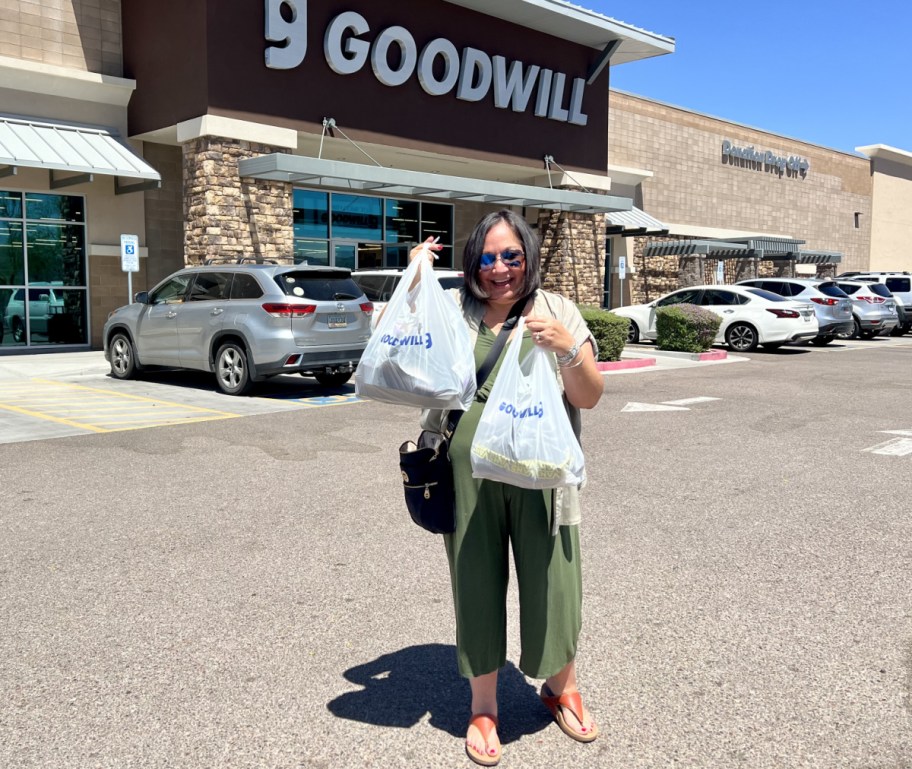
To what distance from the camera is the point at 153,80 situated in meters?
17.7

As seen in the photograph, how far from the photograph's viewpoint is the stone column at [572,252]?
81.2ft

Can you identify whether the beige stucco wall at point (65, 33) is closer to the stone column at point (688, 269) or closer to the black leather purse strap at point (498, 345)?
the black leather purse strap at point (498, 345)

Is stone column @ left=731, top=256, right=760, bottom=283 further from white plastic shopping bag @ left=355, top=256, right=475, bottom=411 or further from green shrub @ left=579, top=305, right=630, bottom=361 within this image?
white plastic shopping bag @ left=355, top=256, right=475, bottom=411

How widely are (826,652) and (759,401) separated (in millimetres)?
8316

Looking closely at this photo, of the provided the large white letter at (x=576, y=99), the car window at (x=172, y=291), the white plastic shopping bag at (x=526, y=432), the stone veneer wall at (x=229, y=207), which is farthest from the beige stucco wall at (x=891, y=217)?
the white plastic shopping bag at (x=526, y=432)

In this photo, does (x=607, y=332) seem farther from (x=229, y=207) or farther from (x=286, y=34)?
(x=286, y=34)

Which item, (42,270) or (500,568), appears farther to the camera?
(42,270)

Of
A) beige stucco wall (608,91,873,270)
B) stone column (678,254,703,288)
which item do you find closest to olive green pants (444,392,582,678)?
beige stucco wall (608,91,873,270)

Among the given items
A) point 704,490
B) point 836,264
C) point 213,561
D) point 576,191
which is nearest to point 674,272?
point 576,191

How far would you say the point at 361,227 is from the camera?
76.0ft

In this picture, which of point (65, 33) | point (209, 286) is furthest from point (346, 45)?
point (209, 286)

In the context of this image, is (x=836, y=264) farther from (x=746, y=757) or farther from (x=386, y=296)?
(x=746, y=757)

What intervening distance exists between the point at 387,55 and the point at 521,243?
17.7 meters

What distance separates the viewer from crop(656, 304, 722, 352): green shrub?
18.4m
